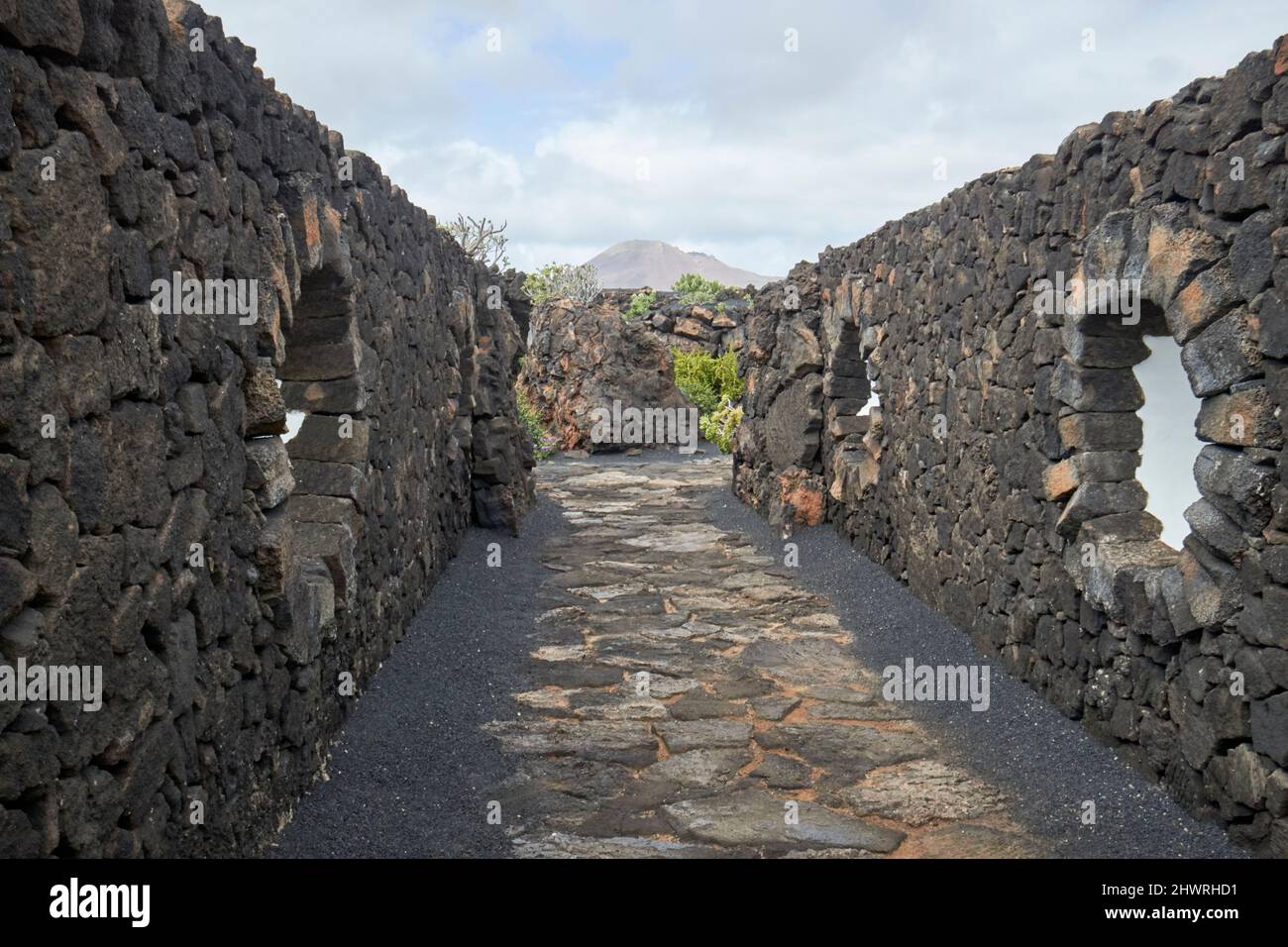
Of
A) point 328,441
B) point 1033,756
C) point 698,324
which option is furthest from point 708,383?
point 1033,756

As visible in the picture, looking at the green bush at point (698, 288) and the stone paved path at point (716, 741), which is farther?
the green bush at point (698, 288)

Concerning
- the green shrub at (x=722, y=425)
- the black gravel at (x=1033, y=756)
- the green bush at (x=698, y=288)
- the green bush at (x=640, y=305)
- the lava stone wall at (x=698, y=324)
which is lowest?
the black gravel at (x=1033, y=756)

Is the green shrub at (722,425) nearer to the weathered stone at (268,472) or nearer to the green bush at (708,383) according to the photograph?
the green bush at (708,383)

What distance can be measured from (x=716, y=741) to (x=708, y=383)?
1549 cm

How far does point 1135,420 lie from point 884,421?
374 cm

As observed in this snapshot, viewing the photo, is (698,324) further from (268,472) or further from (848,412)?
(268,472)

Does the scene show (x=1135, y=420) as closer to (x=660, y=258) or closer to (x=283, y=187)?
(x=283, y=187)

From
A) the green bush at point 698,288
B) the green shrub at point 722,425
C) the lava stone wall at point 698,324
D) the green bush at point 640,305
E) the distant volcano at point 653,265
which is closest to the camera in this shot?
the green shrub at point 722,425

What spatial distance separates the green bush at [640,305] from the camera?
76.4 ft

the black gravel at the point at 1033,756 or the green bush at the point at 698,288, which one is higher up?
the green bush at the point at 698,288

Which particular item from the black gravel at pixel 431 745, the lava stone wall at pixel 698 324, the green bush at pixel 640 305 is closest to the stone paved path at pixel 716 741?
the black gravel at pixel 431 745

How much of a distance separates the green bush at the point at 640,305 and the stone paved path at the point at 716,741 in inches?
588

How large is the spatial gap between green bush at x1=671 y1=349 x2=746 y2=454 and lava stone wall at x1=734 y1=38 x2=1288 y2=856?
412 inches

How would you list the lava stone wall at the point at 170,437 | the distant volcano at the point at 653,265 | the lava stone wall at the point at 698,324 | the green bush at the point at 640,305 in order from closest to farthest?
the lava stone wall at the point at 170,437
the lava stone wall at the point at 698,324
the green bush at the point at 640,305
the distant volcano at the point at 653,265
